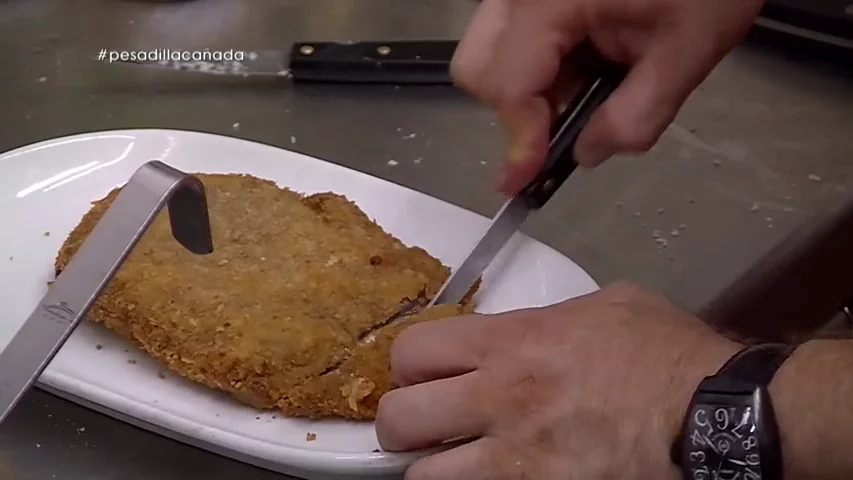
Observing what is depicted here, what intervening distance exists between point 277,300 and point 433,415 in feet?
0.52

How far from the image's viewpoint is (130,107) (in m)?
1.07

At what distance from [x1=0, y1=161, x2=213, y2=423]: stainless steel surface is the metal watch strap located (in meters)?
0.31

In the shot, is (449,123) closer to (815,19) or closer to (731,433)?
(815,19)

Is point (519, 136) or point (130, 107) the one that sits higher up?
point (519, 136)

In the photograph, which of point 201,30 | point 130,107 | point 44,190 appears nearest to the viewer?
point 44,190

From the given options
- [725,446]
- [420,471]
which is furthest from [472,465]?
[725,446]

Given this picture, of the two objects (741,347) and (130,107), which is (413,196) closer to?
(741,347)

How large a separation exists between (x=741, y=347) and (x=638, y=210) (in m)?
0.36

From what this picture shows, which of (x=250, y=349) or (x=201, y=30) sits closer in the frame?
(x=250, y=349)

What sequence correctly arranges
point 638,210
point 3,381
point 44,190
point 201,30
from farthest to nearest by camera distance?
point 201,30
point 638,210
point 44,190
point 3,381

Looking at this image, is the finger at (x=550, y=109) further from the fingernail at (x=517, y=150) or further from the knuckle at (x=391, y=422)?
the knuckle at (x=391, y=422)

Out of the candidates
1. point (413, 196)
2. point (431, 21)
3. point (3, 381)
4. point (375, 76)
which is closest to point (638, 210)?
point (413, 196)

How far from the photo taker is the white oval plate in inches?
23.3

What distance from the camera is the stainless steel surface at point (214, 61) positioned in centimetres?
112
